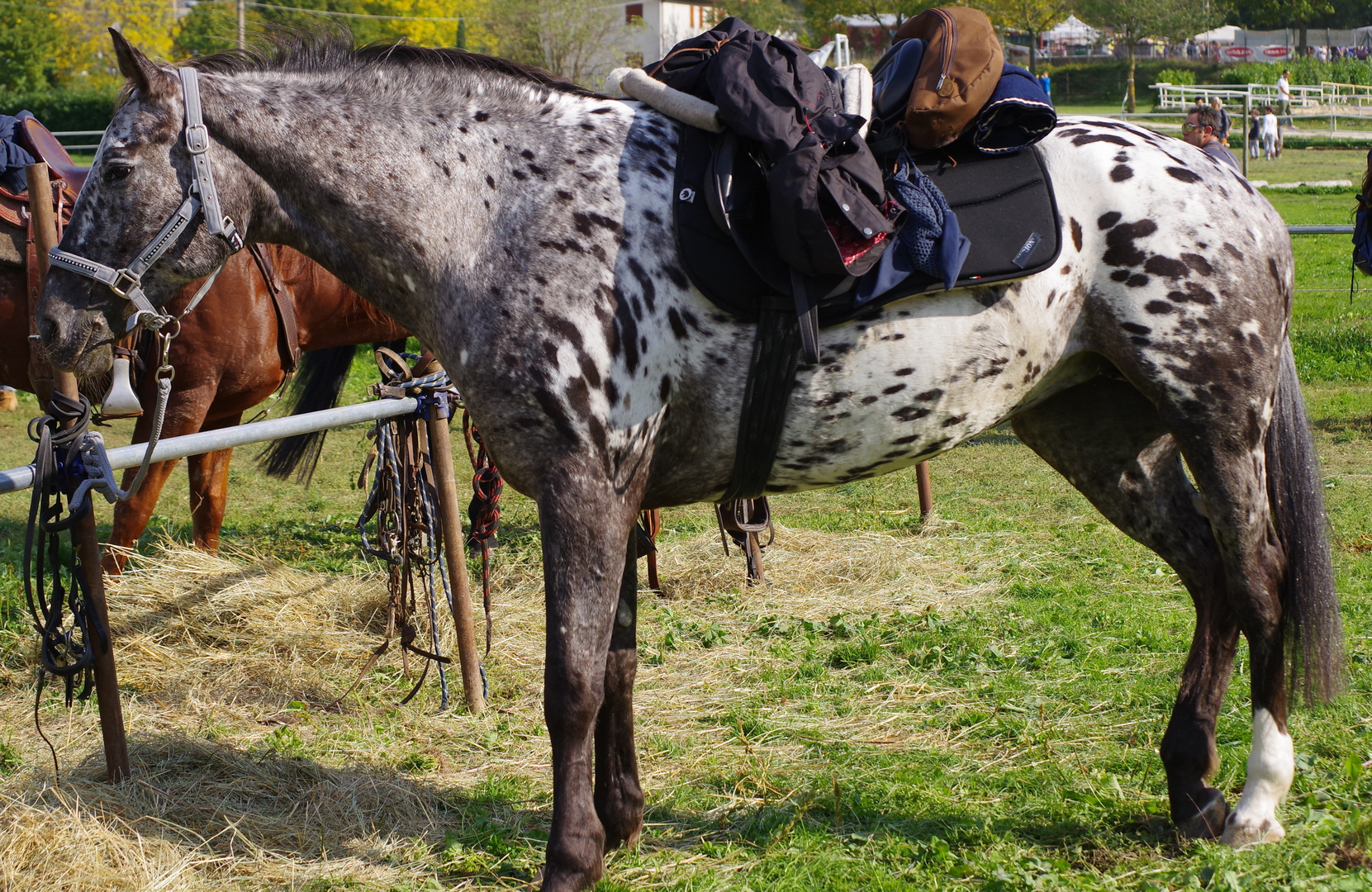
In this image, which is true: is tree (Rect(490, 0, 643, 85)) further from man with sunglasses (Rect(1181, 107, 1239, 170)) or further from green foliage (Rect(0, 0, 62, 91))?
man with sunglasses (Rect(1181, 107, 1239, 170))

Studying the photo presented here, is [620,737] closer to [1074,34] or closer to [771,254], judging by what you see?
[771,254]

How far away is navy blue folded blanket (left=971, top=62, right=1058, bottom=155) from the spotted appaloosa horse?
0.39 ft

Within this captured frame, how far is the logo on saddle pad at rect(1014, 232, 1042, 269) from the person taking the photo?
8.73ft

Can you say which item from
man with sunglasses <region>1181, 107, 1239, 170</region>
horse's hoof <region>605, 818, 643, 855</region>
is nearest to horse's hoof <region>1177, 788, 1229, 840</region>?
horse's hoof <region>605, 818, 643, 855</region>

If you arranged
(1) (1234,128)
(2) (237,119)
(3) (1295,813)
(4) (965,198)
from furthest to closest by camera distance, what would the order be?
(1) (1234,128) → (3) (1295,813) → (4) (965,198) → (2) (237,119)

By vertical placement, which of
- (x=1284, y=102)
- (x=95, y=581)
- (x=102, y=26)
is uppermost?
(x=102, y=26)

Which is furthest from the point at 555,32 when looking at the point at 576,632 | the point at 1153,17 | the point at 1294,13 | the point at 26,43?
the point at 576,632

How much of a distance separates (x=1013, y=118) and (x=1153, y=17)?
181 feet

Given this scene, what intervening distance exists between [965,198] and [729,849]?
1.82 metres

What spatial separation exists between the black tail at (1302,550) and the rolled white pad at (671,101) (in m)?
1.65

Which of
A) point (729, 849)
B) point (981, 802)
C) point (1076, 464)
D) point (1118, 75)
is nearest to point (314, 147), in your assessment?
point (729, 849)

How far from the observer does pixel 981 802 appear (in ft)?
10.5

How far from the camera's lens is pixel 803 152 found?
2.51 m

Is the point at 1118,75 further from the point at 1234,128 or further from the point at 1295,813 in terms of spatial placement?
the point at 1295,813
